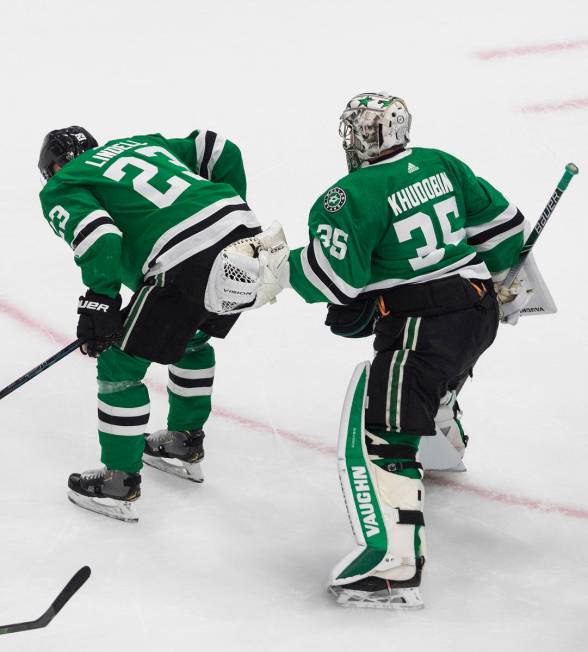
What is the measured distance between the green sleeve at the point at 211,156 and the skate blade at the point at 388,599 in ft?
4.23

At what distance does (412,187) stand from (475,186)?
0.85ft

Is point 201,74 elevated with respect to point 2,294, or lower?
elevated

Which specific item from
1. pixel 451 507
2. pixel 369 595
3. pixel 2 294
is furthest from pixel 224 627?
pixel 2 294

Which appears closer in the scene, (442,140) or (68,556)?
(68,556)

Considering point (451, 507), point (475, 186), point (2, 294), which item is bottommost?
point (451, 507)

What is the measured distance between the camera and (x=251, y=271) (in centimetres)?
294

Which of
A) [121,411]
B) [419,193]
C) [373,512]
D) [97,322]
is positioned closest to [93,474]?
[121,411]

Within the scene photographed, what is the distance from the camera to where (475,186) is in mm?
3092

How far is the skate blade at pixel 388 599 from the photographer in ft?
9.59

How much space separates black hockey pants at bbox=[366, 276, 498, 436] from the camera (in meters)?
2.95

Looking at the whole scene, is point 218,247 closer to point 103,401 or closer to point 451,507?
point 103,401

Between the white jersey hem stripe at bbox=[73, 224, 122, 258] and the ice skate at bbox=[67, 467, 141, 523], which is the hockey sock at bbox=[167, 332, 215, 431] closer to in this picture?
the ice skate at bbox=[67, 467, 141, 523]

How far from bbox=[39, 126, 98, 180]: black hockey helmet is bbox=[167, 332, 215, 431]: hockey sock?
25.0 inches

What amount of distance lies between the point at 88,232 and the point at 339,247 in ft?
2.21
